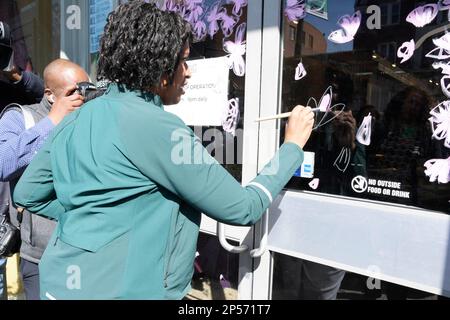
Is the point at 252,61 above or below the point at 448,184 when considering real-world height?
above

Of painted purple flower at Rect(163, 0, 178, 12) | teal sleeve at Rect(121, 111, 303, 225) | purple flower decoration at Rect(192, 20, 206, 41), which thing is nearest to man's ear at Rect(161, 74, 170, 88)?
teal sleeve at Rect(121, 111, 303, 225)

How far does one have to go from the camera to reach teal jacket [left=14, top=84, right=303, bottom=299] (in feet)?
3.56

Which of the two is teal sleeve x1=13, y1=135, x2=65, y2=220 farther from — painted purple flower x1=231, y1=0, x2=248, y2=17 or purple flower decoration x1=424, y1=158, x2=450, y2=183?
purple flower decoration x1=424, y1=158, x2=450, y2=183

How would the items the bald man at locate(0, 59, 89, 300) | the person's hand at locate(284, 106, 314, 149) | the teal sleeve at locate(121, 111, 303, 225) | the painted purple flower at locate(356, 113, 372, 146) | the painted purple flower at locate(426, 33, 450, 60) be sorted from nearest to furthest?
the teal sleeve at locate(121, 111, 303, 225), the person's hand at locate(284, 106, 314, 149), the painted purple flower at locate(426, 33, 450, 60), the painted purple flower at locate(356, 113, 372, 146), the bald man at locate(0, 59, 89, 300)

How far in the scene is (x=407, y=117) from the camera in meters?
1.57

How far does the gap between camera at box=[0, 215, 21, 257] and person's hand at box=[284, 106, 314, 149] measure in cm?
147

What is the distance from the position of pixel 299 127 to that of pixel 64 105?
44.2 inches

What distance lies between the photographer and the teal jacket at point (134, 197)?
109cm

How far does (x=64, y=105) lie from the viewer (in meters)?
1.85

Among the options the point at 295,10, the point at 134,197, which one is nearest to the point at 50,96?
the point at 134,197

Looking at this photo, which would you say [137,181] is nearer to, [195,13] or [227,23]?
[227,23]
